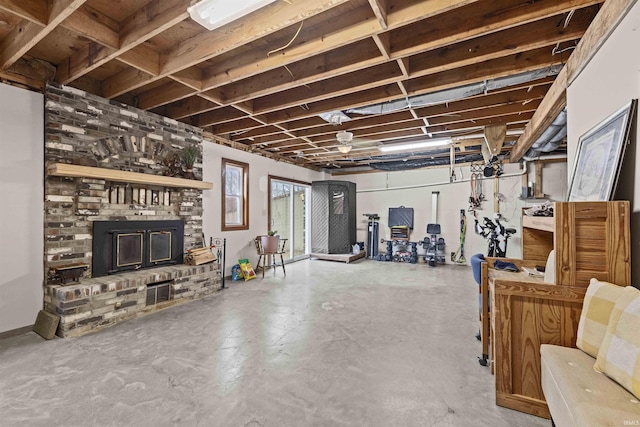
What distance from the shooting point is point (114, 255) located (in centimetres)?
368

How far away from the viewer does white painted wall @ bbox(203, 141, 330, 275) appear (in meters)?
5.20

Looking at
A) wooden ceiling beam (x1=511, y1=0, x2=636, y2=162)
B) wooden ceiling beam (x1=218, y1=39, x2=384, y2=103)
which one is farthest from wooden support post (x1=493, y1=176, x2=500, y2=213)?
wooden ceiling beam (x1=218, y1=39, x2=384, y2=103)

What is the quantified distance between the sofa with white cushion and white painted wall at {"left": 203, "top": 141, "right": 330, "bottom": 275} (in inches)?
197

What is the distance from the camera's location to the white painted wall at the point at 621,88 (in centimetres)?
146

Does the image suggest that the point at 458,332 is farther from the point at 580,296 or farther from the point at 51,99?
the point at 51,99

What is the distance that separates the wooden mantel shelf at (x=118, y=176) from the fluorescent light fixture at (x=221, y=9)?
2.38m

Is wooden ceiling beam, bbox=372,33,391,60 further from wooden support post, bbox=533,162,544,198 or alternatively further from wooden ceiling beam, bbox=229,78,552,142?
wooden support post, bbox=533,162,544,198

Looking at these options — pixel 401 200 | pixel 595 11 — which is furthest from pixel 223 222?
pixel 595 11

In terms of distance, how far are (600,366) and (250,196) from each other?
577cm

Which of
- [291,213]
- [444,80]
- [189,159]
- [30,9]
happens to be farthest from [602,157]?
[291,213]

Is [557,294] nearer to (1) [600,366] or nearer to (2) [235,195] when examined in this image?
(1) [600,366]

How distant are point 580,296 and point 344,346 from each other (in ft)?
6.15

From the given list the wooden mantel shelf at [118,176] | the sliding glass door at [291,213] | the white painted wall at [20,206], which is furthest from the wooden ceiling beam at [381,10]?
the sliding glass door at [291,213]

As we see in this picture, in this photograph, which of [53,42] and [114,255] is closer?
[53,42]
